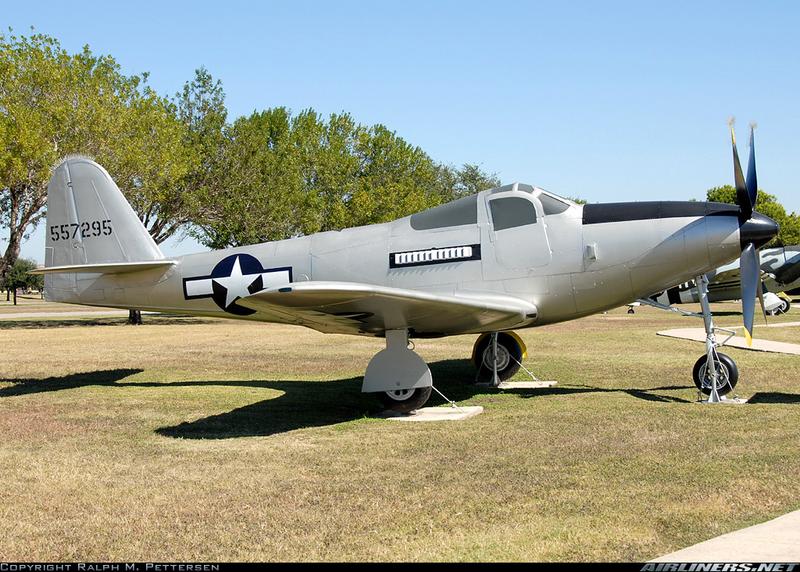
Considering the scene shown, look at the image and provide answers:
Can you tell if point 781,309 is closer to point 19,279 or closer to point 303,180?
point 303,180

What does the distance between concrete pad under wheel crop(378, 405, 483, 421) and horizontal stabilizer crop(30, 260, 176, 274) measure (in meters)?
4.75

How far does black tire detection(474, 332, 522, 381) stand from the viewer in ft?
40.7

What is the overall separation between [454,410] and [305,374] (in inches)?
200

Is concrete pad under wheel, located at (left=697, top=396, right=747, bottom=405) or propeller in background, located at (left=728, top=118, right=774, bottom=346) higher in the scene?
propeller in background, located at (left=728, top=118, right=774, bottom=346)

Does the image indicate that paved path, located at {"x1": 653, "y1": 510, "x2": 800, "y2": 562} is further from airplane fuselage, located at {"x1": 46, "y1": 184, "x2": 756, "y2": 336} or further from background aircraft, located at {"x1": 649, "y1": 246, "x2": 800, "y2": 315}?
background aircraft, located at {"x1": 649, "y1": 246, "x2": 800, "y2": 315}

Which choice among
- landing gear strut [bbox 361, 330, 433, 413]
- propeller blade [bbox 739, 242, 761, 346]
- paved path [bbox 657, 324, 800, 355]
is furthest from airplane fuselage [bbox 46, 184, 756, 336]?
paved path [bbox 657, 324, 800, 355]

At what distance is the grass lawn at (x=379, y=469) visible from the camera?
4.65 metres

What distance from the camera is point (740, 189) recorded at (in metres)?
9.43

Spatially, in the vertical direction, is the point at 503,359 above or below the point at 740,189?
below

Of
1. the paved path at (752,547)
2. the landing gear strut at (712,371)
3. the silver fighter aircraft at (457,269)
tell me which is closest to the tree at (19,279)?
the silver fighter aircraft at (457,269)

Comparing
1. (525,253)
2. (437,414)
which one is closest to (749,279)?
(525,253)

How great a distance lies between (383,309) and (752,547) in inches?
202

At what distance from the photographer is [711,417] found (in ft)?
27.5

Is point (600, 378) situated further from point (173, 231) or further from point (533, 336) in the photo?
point (173, 231)
